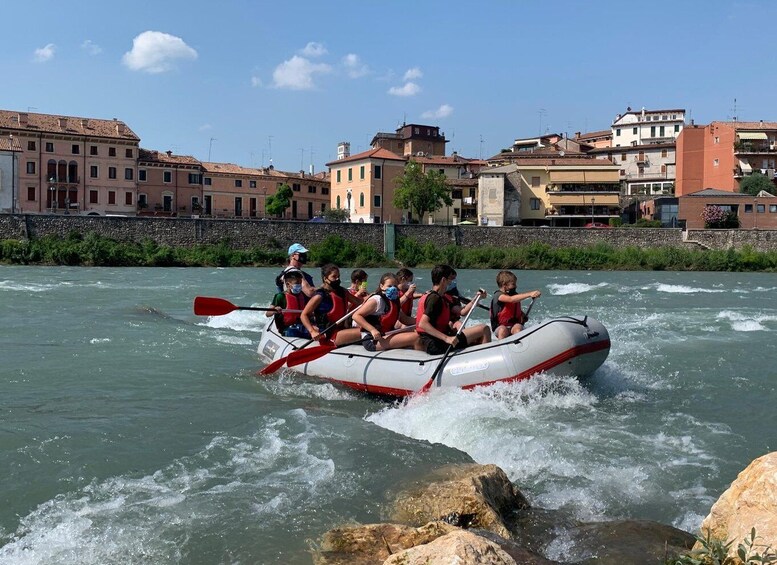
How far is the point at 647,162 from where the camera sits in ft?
279

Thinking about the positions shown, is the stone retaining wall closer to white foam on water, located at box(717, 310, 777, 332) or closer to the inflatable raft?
white foam on water, located at box(717, 310, 777, 332)

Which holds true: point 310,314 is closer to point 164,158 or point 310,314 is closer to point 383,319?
point 383,319

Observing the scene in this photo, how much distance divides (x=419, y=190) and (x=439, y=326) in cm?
5854

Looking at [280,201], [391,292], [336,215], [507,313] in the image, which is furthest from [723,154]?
[391,292]

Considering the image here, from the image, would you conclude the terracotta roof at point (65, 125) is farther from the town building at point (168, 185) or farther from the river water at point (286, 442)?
the river water at point (286, 442)

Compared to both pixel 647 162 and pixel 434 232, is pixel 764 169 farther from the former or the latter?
pixel 434 232

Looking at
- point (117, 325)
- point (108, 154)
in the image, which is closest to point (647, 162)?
point (108, 154)

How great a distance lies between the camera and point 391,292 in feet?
36.3

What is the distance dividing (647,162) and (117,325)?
76187 mm

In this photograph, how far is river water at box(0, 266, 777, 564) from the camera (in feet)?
20.2

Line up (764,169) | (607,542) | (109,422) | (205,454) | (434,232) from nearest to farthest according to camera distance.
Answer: (607,542)
(205,454)
(109,422)
(434,232)
(764,169)

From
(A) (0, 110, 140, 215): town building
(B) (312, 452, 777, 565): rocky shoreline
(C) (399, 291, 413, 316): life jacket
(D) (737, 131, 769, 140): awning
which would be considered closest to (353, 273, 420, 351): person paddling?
(C) (399, 291, 413, 316): life jacket

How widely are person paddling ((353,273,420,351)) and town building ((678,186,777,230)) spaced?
56155 mm

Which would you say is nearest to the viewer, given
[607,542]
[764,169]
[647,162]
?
[607,542]
